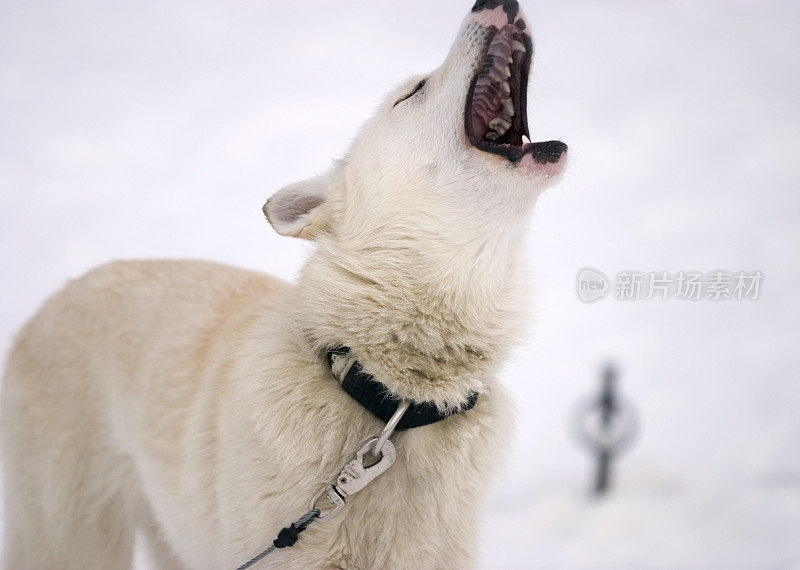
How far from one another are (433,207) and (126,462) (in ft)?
6.19

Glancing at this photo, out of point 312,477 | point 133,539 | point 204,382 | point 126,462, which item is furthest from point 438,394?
point 133,539

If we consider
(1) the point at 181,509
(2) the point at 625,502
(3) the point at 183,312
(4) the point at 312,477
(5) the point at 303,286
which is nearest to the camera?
(4) the point at 312,477

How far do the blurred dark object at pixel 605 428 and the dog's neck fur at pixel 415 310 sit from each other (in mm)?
2129

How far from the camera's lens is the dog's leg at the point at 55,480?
3.11 metres

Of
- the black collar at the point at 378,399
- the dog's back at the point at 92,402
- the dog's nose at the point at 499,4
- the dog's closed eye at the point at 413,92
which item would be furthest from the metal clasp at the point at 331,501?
the dog's nose at the point at 499,4

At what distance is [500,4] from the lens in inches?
99.8

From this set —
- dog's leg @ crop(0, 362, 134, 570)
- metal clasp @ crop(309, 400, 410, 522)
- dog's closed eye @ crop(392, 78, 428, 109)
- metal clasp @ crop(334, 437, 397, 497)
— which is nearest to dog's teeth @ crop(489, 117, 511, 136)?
dog's closed eye @ crop(392, 78, 428, 109)

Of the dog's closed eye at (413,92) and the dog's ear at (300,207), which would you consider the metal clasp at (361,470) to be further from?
the dog's closed eye at (413,92)

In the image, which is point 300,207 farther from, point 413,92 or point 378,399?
point 378,399

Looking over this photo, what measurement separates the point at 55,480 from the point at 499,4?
271cm

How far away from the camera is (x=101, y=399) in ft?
10.4

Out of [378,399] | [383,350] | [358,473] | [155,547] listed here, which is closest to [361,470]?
[358,473]

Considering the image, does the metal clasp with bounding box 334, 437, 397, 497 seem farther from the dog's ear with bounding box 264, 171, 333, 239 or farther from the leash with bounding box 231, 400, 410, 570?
the dog's ear with bounding box 264, 171, 333, 239

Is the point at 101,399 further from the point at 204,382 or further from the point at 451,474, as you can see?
the point at 451,474
